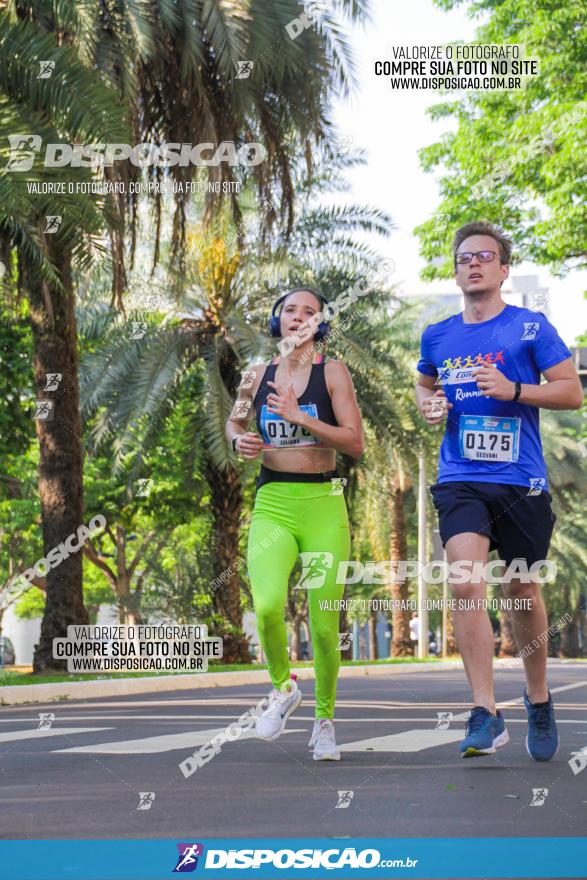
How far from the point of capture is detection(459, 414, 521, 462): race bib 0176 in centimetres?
622

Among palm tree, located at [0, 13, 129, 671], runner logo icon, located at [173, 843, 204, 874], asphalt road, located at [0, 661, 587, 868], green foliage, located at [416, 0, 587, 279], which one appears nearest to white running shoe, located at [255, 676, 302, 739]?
asphalt road, located at [0, 661, 587, 868]

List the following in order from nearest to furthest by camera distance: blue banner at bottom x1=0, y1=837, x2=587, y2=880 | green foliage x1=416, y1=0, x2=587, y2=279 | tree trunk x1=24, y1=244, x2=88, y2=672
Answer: blue banner at bottom x1=0, y1=837, x2=587, y2=880
tree trunk x1=24, y1=244, x2=88, y2=672
green foliage x1=416, y1=0, x2=587, y2=279

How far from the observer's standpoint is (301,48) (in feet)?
60.3

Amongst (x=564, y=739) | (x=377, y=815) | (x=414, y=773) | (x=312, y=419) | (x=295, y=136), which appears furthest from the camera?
(x=295, y=136)

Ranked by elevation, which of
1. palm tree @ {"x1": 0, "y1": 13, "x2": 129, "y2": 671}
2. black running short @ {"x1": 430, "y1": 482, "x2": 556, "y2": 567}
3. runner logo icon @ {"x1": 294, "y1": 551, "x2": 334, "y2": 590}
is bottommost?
runner logo icon @ {"x1": 294, "y1": 551, "x2": 334, "y2": 590}

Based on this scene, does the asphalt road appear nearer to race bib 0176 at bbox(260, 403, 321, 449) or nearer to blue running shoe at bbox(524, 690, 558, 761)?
blue running shoe at bbox(524, 690, 558, 761)

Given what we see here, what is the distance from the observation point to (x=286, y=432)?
21.9 ft

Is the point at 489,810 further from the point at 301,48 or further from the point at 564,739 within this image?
the point at 301,48

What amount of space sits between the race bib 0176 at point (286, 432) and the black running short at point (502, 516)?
732mm

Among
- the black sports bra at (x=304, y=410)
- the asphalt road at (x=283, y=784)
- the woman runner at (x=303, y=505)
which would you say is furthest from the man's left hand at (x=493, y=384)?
the asphalt road at (x=283, y=784)

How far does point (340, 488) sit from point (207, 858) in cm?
303

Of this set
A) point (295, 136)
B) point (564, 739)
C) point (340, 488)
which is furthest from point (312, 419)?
point (295, 136)

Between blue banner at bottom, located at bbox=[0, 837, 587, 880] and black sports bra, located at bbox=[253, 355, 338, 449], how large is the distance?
8.92ft

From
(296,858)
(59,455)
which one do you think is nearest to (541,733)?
(296,858)
